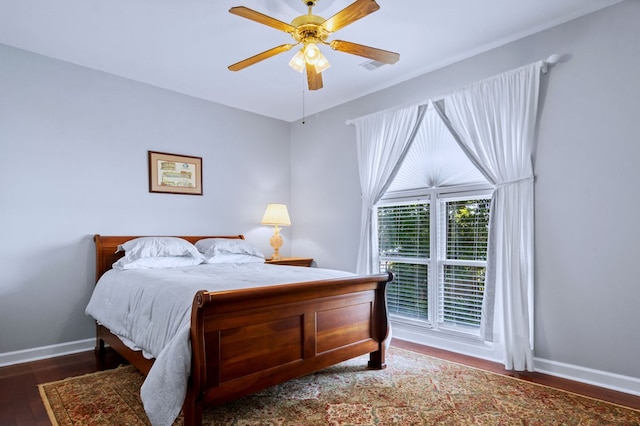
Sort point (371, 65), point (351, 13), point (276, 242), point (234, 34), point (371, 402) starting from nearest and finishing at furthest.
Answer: point (351, 13), point (371, 402), point (234, 34), point (371, 65), point (276, 242)

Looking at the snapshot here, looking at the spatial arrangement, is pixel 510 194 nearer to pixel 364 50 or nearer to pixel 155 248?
pixel 364 50

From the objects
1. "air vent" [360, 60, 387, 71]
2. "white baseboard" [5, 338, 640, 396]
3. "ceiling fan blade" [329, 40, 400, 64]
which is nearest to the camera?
"ceiling fan blade" [329, 40, 400, 64]

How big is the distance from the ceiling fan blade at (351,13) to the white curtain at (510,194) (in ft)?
5.23

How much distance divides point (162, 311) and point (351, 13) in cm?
207

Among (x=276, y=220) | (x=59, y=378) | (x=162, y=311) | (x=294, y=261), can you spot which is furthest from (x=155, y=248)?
(x=294, y=261)

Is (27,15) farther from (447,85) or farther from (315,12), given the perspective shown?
(447,85)

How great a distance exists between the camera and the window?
3.39m

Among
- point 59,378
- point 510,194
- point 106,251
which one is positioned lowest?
point 59,378

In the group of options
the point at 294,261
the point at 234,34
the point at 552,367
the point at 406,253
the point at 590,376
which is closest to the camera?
the point at 590,376

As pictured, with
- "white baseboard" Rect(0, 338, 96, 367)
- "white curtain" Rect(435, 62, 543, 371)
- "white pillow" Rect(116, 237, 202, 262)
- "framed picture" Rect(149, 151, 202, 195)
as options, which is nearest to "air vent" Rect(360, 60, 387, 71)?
"white curtain" Rect(435, 62, 543, 371)

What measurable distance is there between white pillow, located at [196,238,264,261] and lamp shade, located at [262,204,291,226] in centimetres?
50

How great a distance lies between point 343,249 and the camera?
4559 millimetres

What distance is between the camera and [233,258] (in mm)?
3984

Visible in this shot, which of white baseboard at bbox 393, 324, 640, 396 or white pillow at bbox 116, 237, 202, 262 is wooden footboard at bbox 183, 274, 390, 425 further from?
white pillow at bbox 116, 237, 202, 262
